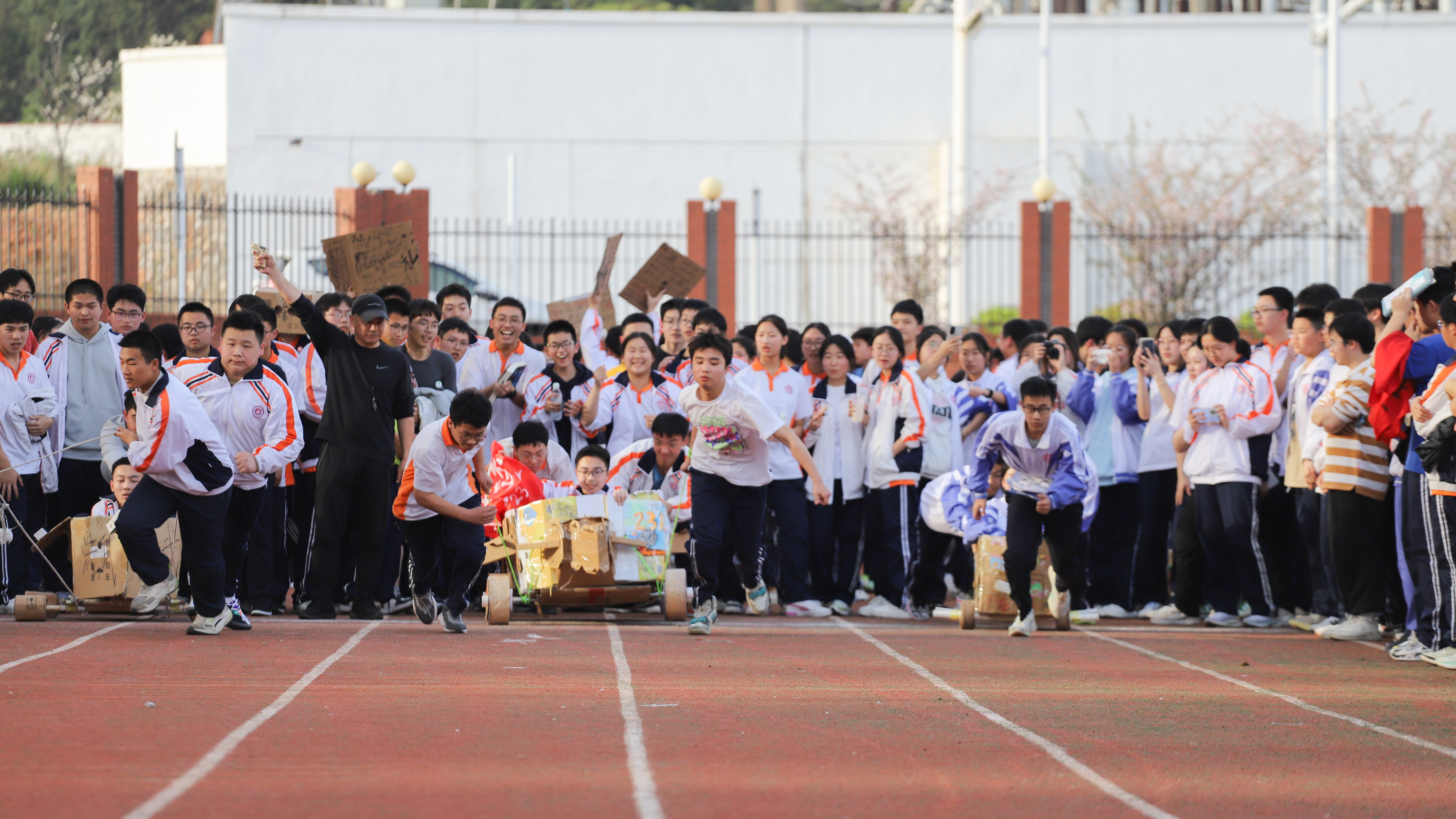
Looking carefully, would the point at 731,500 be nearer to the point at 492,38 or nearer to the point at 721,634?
the point at 721,634

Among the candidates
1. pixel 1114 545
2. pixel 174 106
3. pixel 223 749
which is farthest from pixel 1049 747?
pixel 174 106

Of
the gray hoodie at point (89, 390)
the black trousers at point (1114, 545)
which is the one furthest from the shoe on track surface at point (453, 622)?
the black trousers at point (1114, 545)

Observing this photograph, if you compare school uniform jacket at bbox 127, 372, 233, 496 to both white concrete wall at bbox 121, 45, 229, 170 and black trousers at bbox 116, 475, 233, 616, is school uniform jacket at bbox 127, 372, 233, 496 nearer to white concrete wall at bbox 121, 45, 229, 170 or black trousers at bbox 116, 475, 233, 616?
black trousers at bbox 116, 475, 233, 616

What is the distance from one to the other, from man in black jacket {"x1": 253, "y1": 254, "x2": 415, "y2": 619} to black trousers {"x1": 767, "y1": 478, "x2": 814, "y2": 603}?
2.72 meters

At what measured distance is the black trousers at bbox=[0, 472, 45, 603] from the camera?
1041 centimetres

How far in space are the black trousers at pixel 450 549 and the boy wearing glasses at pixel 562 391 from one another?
162cm

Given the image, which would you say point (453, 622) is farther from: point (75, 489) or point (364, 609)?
point (75, 489)

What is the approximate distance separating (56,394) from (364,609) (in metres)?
2.48

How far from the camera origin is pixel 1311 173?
33062 mm

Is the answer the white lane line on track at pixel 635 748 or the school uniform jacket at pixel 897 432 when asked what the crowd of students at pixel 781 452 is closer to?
the school uniform jacket at pixel 897 432

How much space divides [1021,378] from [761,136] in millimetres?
21598

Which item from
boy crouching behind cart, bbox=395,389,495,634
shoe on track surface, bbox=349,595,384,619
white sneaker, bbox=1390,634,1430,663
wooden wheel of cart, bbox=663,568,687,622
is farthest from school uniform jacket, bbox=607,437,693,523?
white sneaker, bbox=1390,634,1430,663

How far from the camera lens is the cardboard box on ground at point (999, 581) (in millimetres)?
10617

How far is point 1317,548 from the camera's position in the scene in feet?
35.6
